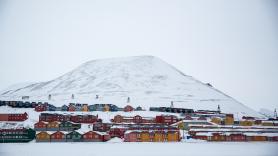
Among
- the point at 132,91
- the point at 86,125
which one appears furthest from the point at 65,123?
the point at 132,91

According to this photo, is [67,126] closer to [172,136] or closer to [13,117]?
[13,117]

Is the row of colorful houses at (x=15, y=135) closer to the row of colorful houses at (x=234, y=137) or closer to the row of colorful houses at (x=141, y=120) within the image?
the row of colorful houses at (x=141, y=120)

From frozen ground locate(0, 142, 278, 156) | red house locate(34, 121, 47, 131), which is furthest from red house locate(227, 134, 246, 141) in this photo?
red house locate(34, 121, 47, 131)

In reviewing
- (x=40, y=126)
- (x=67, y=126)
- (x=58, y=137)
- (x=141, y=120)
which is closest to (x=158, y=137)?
(x=141, y=120)

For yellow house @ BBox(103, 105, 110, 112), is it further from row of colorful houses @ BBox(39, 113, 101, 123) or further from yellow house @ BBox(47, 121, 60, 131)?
yellow house @ BBox(47, 121, 60, 131)

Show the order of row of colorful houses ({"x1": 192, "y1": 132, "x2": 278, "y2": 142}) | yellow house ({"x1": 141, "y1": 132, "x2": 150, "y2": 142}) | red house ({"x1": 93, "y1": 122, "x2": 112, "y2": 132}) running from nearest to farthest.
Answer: yellow house ({"x1": 141, "y1": 132, "x2": 150, "y2": 142}), row of colorful houses ({"x1": 192, "y1": 132, "x2": 278, "y2": 142}), red house ({"x1": 93, "y1": 122, "x2": 112, "y2": 132})

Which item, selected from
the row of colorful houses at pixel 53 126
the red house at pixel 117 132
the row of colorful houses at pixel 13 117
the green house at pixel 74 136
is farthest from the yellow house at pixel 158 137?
the row of colorful houses at pixel 13 117

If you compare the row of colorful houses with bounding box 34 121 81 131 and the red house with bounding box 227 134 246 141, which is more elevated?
the row of colorful houses with bounding box 34 121 81 131
